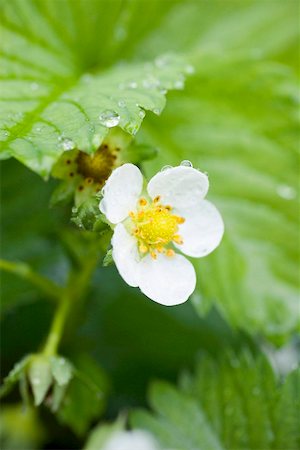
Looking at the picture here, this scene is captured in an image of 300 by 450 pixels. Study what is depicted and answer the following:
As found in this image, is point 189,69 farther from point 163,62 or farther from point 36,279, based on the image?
point 36,279

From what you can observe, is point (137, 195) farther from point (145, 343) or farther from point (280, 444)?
point (145, 343)

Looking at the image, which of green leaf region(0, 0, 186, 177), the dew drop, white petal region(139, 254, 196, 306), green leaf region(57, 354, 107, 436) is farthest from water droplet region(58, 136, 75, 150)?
green leaf region(57, 354, 107, 436)

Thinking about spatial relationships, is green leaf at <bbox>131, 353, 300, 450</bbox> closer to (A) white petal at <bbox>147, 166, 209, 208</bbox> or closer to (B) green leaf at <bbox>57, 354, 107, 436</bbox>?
(B) green leaf at <bbox>57, 354, 107, 436</bbox>

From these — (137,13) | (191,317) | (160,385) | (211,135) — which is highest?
(137,13)

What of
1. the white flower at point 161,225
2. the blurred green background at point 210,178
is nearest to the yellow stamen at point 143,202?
the white flower at point 161,225

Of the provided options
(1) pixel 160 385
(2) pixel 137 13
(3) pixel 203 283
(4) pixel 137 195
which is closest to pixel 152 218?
(4) pixel 137 195

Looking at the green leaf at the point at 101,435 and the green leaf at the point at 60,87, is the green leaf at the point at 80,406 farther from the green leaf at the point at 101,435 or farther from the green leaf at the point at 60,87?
the green leaf at the point at 60,87
